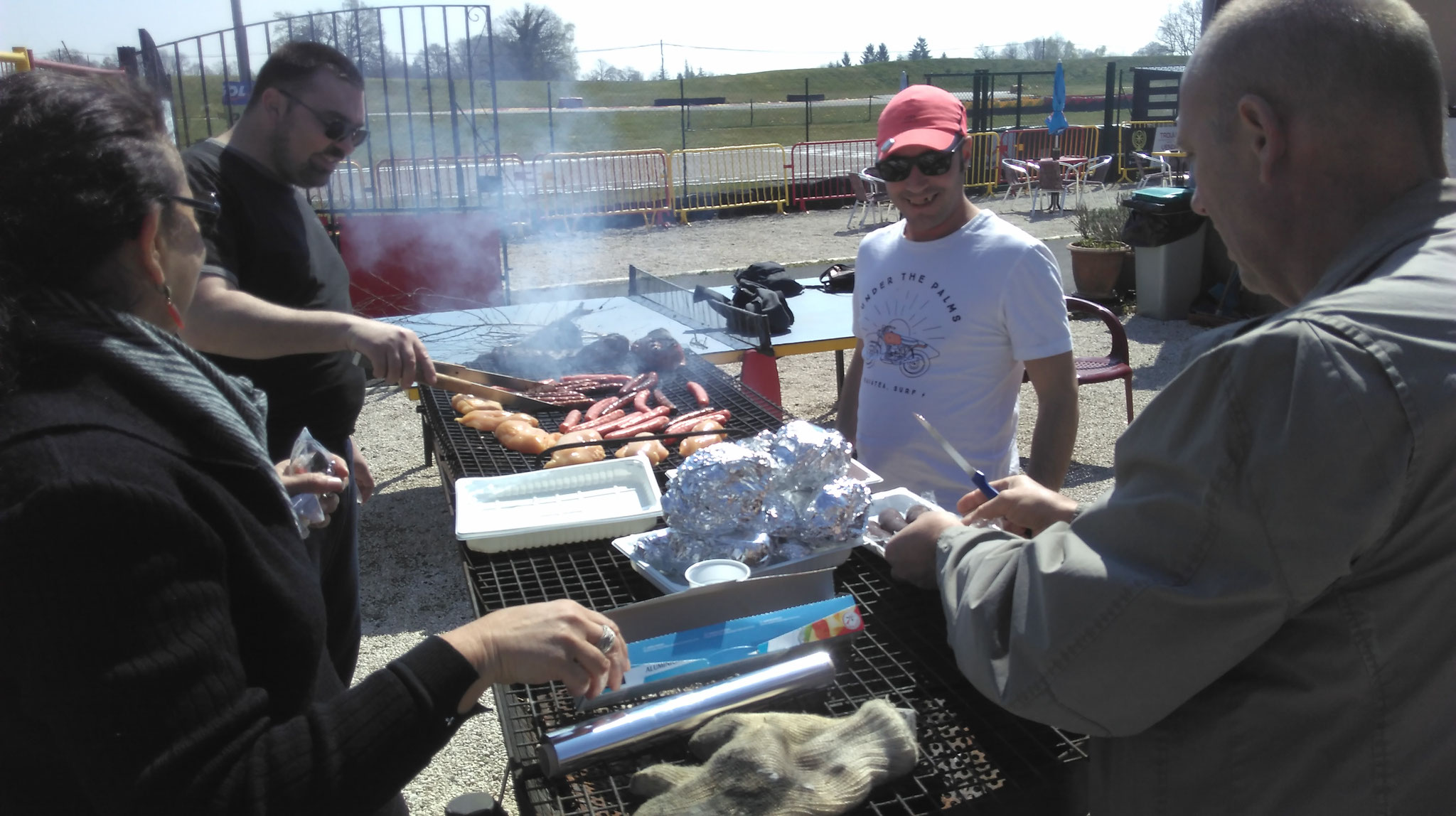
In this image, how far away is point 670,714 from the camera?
1.55 metres

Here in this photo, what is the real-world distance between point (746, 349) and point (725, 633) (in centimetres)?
357

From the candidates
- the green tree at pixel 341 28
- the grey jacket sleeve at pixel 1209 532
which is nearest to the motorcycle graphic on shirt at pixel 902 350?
the grey jacket sleeve at pixel 1209 532

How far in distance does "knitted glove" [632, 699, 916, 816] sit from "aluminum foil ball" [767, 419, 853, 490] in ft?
2.52

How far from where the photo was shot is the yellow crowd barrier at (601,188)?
19.5m

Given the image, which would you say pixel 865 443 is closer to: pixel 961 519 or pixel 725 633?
pixel 961 519

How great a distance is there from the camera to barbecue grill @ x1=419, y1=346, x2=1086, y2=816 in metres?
1.47

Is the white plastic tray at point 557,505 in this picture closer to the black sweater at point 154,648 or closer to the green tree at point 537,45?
the black sweater at point 154,648

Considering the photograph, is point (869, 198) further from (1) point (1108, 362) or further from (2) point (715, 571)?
(2) point (715, 571)

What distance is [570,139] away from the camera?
33.0 m

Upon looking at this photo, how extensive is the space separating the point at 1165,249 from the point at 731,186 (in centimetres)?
1377

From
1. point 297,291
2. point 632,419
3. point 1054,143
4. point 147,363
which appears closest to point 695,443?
point 632,419

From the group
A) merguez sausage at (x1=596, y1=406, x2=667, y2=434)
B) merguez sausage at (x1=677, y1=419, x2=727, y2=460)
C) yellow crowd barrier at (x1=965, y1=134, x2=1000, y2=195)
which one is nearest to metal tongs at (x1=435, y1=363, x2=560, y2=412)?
merguez sausage at (x1=596, y1=406, x2=667, y2=434)

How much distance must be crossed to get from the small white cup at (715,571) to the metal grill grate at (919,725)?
159 millimetres

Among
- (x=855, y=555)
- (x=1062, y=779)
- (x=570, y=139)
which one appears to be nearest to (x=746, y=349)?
(x=855, y=555)
